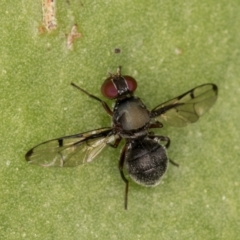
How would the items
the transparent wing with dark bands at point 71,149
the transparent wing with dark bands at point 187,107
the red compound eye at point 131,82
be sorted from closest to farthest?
1. the transparent wing with dark bands at point 71,149
2. the red compound eye at point 131,82
3. the transparent wing with dark bands at point 187,107

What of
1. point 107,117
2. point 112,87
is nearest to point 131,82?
point 112,87

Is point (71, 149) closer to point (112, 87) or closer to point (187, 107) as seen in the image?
point (112, 87)

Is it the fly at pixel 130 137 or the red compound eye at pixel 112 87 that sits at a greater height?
the red compound eye at pixel 112 87

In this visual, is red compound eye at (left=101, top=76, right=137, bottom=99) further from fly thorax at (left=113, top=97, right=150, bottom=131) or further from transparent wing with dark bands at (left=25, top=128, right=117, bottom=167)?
transparent wing with dark bands at (left=25, top=128, right=117, bottom=167)

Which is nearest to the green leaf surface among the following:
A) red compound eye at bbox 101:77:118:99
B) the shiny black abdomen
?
red compound eye at bbox 101:77:118:99

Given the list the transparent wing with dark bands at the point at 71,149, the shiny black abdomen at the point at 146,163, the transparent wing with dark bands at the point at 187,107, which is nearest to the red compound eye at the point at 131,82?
the transparent wing with dark bands at the point at 187,107

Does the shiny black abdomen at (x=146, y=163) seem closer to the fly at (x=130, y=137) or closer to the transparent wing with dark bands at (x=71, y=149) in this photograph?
the fly at (x=130, y=137)
